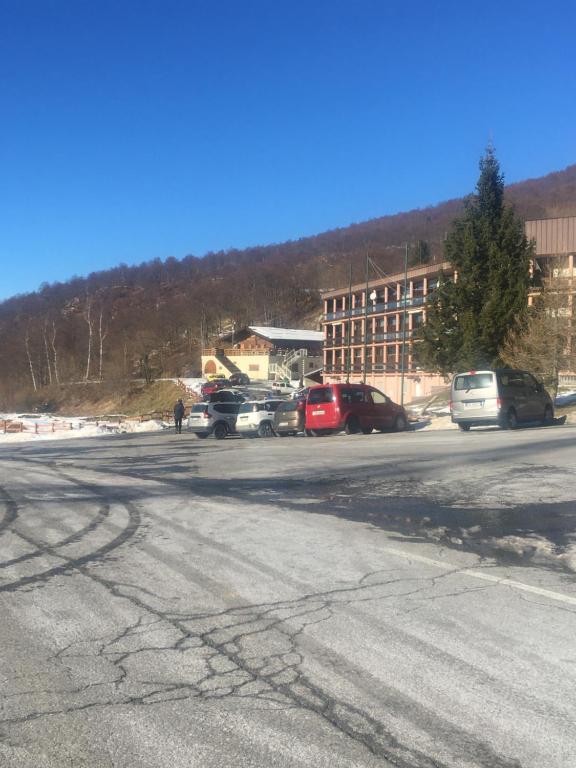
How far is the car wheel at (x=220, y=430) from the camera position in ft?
100

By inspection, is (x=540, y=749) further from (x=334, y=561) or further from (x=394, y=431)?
(x=394, y=431)

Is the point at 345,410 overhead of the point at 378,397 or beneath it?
beneath

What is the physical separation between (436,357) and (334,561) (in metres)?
32.1

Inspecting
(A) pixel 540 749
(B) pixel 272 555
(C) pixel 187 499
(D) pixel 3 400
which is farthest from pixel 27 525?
(D) pixel 3 400

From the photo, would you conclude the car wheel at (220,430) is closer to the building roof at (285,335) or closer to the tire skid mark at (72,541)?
the tire skid mark at (72,541)

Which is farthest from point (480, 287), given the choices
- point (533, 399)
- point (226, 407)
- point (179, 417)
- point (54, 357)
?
point (54, 357)

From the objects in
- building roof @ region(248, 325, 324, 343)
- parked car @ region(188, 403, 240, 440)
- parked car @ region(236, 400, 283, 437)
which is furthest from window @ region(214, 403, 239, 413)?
building roof @ region(248, 325, 324, 343)

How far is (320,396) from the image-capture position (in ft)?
80.6

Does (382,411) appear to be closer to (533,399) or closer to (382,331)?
(533,399)

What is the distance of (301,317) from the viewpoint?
146 meters

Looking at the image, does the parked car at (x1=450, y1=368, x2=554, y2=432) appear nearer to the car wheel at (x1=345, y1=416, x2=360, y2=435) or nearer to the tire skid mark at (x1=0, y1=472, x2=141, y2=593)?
the car wheel at (x1=345, y1=416, x2=360, y2=435)

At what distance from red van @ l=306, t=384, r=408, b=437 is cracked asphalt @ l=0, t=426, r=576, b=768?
13.0m

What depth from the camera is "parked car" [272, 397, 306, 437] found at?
26.4m

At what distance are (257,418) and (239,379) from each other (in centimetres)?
5118
